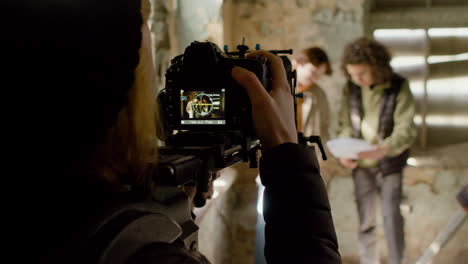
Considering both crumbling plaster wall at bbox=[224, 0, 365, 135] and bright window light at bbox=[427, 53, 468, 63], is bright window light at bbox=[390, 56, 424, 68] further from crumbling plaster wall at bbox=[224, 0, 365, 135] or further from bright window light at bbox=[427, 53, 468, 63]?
crumbling plaster wall at bbox=[224, 0, 365, 135]

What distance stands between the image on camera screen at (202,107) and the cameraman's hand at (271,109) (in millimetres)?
93

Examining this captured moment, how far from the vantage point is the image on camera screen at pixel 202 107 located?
0.90m

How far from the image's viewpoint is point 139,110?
0.53 m

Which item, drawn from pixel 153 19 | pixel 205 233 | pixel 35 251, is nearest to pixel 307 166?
pixel 35 251

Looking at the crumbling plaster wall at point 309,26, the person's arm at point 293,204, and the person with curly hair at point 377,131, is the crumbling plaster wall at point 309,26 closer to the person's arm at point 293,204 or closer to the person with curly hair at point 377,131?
the person with curly hair at point 377,131

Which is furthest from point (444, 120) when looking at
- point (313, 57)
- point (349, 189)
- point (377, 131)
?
point (313, 57)

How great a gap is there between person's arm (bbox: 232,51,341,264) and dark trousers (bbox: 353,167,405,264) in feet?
7.01

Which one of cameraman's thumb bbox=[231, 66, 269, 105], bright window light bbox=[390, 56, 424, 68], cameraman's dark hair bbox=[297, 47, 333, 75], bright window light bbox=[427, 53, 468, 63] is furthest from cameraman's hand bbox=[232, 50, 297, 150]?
bright window light bbox=[427, 53, 468, 63]

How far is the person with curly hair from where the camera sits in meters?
2.58

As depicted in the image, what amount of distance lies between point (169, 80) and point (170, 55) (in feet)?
4.13

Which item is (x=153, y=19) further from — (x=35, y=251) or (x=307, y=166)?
(x=35, y=251)

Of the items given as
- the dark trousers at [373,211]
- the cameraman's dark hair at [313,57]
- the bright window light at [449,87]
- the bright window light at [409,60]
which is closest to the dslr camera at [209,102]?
the cameraman's dark hair at [313,57]

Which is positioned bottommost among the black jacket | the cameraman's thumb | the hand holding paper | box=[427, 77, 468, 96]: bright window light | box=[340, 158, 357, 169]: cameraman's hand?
box=[340, 158, 357, 169]: cameraman's hand

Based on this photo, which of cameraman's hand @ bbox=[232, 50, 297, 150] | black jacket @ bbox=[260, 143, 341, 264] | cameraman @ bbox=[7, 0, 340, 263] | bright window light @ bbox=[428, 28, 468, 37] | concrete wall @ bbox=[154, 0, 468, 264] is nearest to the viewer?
cameraman @ bbox=[7, 0, 340, 263]
